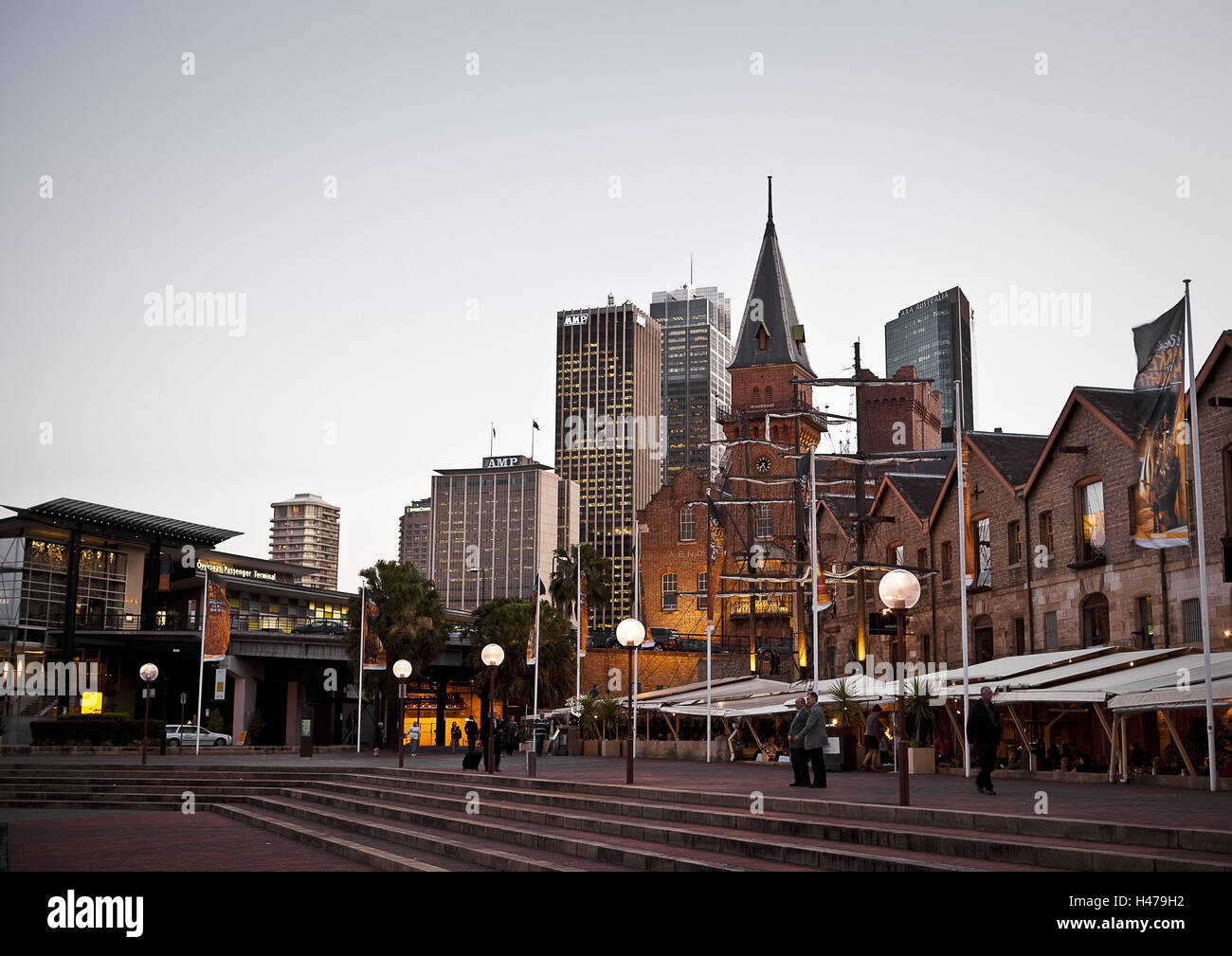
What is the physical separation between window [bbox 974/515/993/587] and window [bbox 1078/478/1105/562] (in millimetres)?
5077

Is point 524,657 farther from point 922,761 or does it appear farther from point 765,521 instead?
point 922,761

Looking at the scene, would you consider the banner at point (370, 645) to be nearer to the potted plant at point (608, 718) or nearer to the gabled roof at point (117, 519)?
the potted plant at point (608, 718)

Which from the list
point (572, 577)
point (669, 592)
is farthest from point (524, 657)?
point (669, 592)

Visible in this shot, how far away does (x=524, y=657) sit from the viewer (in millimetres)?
66812

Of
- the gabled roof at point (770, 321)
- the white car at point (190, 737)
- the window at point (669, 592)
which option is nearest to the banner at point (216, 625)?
the white car at point (190, 737)

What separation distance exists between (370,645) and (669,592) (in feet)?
137

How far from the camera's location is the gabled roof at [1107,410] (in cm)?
3184

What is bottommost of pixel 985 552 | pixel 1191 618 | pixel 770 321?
pixel 1191 618

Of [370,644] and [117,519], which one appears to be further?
[117,519]
